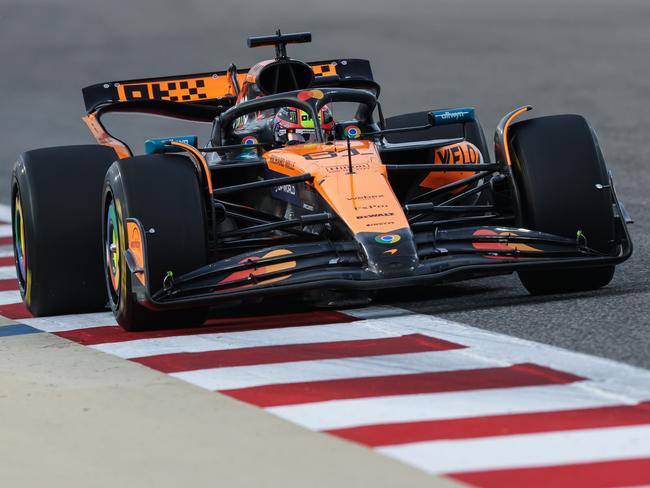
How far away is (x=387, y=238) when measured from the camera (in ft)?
22.7

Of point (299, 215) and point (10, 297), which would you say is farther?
point (10, 297)

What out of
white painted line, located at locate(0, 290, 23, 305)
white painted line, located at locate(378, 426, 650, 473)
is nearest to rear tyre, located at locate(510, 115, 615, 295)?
white painted line, located at locate(378, 426, 650, 473)

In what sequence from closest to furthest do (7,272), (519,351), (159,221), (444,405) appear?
(444,405)
(519,351)
(159,221)
(7,272)

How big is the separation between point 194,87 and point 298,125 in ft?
6.99

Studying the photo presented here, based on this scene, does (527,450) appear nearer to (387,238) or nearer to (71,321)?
(387,238)

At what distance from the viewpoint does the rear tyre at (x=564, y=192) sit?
7.50 m

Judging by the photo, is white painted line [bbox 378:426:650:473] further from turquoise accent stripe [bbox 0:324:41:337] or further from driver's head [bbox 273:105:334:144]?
driver's head [bbox 273:105:334:144]

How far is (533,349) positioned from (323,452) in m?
1.76

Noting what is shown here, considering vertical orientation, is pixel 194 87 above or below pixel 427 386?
above

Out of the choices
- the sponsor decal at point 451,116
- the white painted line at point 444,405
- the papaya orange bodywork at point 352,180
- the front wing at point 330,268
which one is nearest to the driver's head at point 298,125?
the papaya orange bodywork at point 352,180

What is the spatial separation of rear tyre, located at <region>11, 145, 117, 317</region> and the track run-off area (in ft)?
1.08

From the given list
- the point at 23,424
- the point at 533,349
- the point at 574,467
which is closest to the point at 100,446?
the point at 23,424

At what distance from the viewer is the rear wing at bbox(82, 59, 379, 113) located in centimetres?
995

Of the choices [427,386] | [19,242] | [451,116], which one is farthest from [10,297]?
[427,386]
